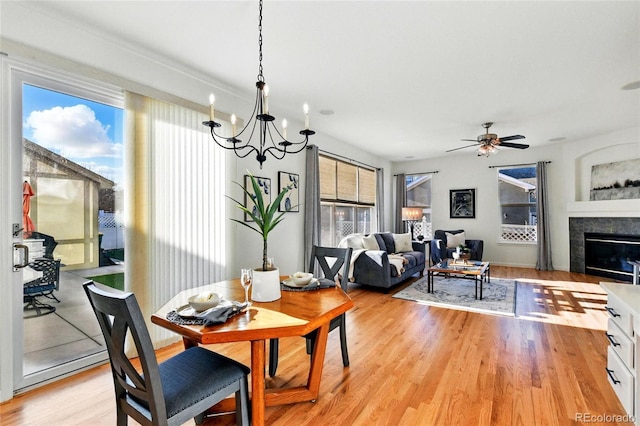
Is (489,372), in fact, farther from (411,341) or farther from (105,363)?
(105,363)

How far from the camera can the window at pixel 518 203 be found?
6.66m

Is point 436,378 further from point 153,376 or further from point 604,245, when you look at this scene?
point 604,245

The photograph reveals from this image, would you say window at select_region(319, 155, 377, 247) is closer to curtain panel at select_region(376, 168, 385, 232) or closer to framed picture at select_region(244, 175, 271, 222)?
curtain panel at select_region(376, 168, 385, 232)

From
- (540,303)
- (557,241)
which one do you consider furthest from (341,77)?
(557,241)

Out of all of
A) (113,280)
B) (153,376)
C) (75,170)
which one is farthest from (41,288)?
(153,376)

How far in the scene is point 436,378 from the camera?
2.23 m

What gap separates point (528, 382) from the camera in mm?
2162

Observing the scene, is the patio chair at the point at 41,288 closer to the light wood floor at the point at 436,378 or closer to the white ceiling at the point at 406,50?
the light wood floor at the point at 436,378

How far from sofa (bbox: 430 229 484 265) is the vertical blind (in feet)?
14.7

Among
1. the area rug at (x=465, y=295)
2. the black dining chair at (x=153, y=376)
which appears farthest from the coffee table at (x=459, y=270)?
the black dining chair at (x=153, y=376)

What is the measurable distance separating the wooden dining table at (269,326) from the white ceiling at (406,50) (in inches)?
76.4

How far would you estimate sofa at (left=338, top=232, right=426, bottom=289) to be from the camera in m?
4.58

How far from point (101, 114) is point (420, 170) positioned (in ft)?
22.7

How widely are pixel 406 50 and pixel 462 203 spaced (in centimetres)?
553
